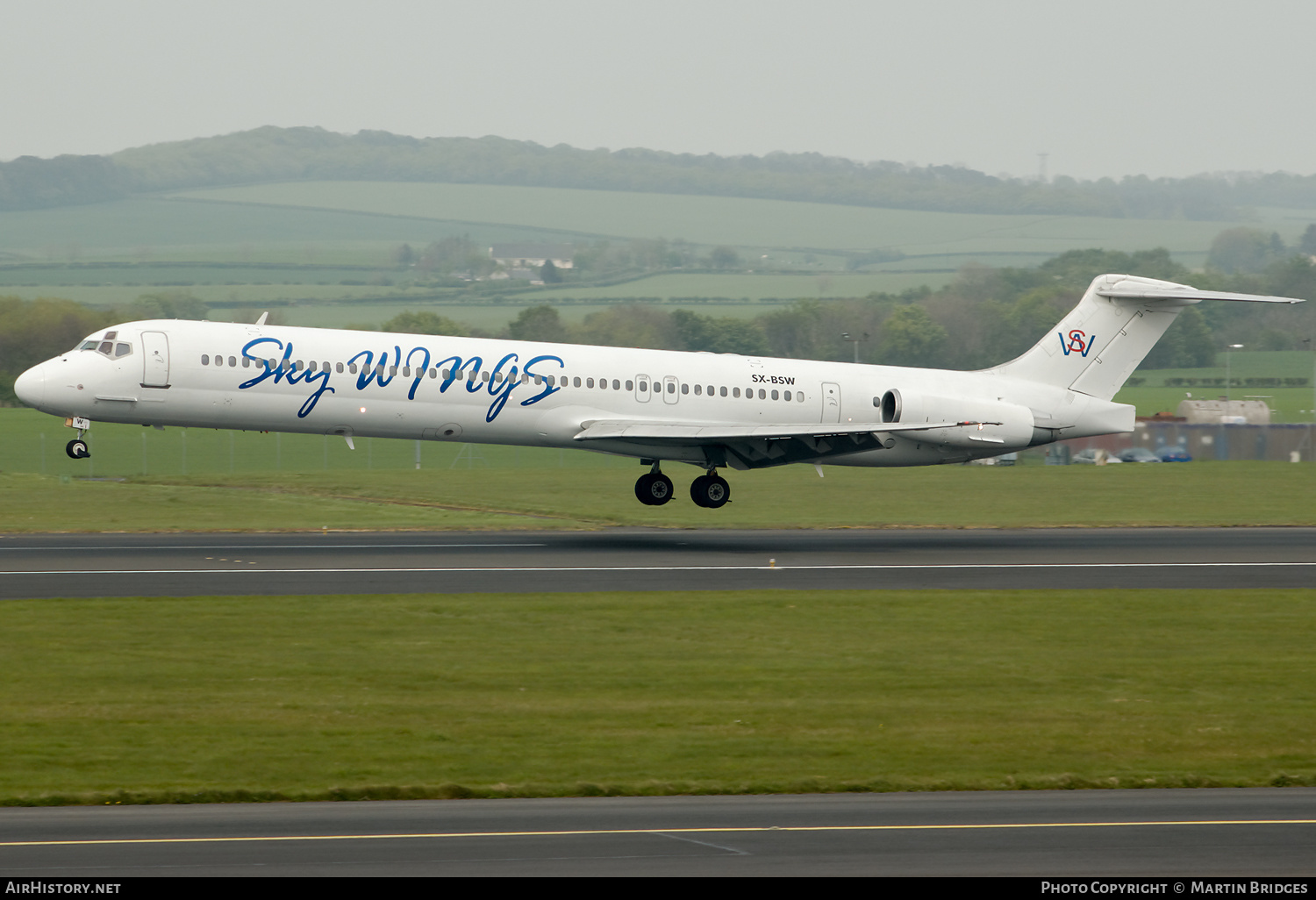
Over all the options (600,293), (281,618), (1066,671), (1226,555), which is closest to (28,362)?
(281,618)

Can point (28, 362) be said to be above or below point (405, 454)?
above

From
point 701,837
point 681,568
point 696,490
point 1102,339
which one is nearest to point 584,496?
point 696,490

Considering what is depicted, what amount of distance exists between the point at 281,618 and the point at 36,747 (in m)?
7.88

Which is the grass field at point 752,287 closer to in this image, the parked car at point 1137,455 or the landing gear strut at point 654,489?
the parked car at point 1137,455

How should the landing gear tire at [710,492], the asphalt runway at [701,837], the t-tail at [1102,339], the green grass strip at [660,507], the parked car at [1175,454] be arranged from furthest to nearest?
1. the parked car at [1175,454]
2. the green grass strip at [660,507]
3. the t-tail at [1102,339]
4. the landing gear tire at [710,492]
5. the asphalt runway at [701,837]

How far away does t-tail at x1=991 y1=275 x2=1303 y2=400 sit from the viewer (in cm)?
4344

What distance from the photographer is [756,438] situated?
38406 mm

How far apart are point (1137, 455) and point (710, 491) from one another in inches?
1638

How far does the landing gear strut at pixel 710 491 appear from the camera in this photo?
39844 mm

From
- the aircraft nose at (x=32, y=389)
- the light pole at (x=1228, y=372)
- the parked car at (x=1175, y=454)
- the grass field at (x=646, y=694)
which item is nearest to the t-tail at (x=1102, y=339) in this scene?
the grass field at (x=646, y=694)

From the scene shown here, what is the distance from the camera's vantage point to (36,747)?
57.9ft

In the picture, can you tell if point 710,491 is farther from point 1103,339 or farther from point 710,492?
point 1103,339

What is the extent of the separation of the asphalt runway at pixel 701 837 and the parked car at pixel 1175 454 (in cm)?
6228

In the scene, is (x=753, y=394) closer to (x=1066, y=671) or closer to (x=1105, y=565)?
(x=1105, y=565)
